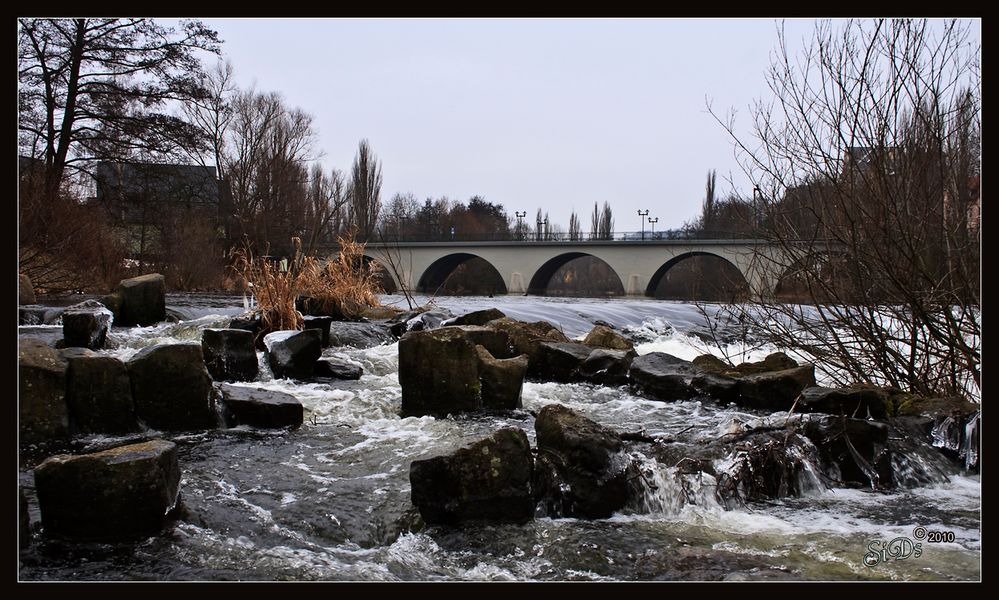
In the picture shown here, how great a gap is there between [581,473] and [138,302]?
27.5 ft

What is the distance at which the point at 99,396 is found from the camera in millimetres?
4914

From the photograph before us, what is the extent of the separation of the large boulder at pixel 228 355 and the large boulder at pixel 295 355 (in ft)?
0.85

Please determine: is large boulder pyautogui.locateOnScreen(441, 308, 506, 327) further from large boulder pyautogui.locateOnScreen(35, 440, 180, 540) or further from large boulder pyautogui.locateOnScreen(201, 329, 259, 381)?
large boulder pyautogui.locateOnScreen(35, 440, 180, 540)

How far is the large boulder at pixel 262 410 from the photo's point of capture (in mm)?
5305

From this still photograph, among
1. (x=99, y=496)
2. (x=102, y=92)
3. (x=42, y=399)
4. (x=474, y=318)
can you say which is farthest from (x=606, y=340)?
(x=102, y=92)

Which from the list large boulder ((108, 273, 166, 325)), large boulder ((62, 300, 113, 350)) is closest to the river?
large boulder ((62, 300, 113, 350))

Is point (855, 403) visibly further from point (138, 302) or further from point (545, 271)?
point (545, 271)

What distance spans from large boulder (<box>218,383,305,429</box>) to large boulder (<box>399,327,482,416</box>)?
3.01 ft

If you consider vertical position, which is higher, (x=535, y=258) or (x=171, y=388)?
(x=535, y=258)

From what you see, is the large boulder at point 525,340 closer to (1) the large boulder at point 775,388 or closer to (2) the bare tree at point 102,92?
(1) the large boulder at point 775,388
